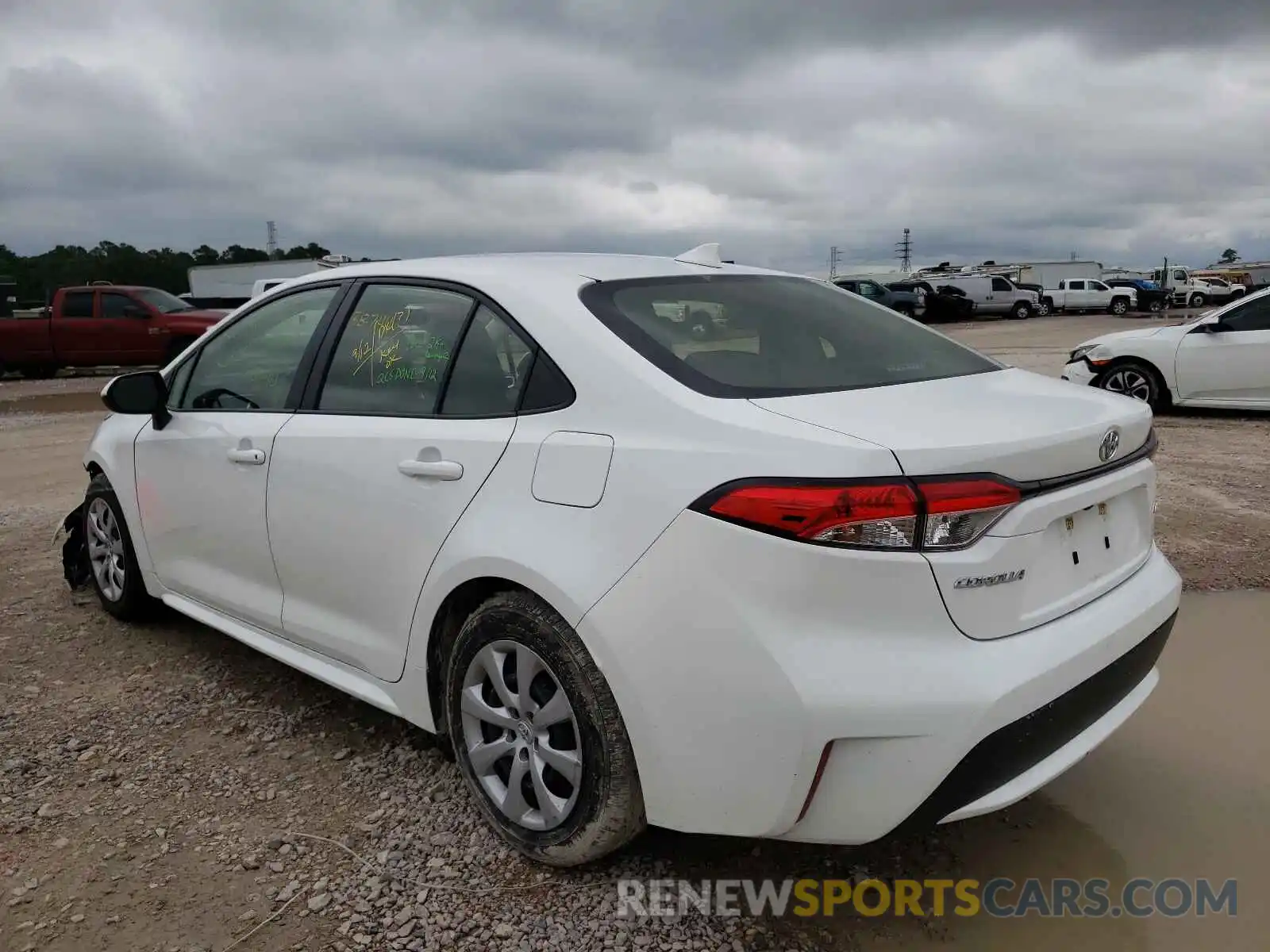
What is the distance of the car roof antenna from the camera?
10.9 feet

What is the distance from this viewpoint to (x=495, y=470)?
8.08 ft

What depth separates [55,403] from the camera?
1473 centimetres

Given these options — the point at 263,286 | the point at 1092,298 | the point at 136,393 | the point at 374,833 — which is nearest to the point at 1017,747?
the point at 374,833

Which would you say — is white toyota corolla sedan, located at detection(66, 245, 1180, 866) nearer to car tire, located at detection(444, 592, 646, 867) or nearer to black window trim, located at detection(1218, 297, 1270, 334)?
car tire, located at detection(444, 592, 646, 867)

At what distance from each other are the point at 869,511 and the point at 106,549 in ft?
12.4

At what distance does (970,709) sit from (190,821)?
7.12 ft

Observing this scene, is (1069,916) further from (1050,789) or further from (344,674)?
(344,674)

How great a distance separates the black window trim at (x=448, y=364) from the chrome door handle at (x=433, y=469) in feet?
0.46

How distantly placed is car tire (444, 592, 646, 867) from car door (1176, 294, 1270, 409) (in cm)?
961

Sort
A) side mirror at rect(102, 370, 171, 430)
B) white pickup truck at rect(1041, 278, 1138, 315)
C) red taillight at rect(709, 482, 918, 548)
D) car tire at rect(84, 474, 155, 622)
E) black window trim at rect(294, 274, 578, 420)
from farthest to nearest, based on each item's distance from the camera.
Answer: white pickup truck at rect(1041, 278, 1138, 315)
car tire at rect(84, 474, 155, 622)
side mirror at rect(102, 370, 171, 430)
black window trim at rect(294, 274, 578, 420)
red taillight at rect(709, 482, 918, 548)

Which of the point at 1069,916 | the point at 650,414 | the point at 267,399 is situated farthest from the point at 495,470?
the point at 1069,916

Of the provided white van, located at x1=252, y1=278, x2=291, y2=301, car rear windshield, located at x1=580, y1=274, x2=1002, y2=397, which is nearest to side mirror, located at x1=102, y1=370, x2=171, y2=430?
white van, located at x1=252, y1=278, x2=291, y2=301

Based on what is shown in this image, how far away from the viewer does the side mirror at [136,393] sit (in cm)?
369

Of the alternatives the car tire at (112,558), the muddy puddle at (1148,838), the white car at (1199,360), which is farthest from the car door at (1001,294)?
the car tire at (112,558)
